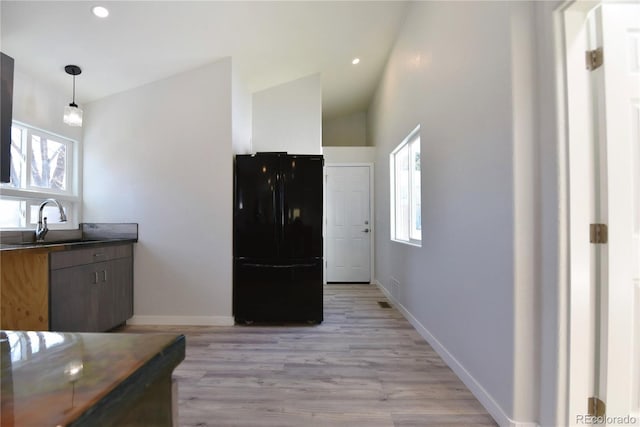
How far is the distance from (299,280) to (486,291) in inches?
73.8

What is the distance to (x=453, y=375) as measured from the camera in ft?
6.97

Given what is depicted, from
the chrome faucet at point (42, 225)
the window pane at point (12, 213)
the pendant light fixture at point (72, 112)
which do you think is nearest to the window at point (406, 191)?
the pendant light fixture at point (72, 112)

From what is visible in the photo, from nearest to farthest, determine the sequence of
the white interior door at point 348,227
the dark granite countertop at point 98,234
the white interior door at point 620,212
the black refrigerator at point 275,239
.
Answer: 1. the white interior door at point 620,212
2. the dark granite countertop at point 98,234
3. the black refrigerator at point 275,239
4. the white interior door at point 348,227

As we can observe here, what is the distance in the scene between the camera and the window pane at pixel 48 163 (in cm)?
281

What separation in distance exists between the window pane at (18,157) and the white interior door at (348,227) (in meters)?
3.82

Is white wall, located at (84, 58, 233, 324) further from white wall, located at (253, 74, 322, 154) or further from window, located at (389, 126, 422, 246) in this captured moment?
window, located at (389, 126, 422, 246)

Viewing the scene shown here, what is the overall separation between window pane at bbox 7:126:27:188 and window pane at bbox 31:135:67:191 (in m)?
0.08

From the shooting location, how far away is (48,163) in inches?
116

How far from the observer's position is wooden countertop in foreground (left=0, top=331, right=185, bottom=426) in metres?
0.32

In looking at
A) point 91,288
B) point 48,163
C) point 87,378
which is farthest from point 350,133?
point 87,378

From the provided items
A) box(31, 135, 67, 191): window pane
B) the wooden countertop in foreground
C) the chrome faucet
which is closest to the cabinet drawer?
the chrome faucet

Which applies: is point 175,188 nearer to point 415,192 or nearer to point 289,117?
point 289,117

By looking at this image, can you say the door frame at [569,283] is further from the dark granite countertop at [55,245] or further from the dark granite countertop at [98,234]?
the dark granite countertop at [98,234]

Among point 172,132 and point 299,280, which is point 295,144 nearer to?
point 172,132
